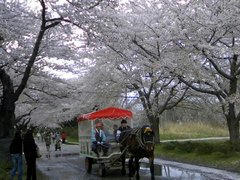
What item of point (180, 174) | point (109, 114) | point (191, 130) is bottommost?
point (180, 174)

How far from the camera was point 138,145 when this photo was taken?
569 inches

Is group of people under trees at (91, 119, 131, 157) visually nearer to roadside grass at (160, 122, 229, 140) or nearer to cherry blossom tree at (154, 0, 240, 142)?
cherry blossom tree at (154, 0, 240, 142)

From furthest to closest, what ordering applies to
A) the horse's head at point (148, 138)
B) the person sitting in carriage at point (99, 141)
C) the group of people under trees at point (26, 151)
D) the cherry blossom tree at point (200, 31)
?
1. the cherry blossom tree at point (200, 31)
2. the person sitting in carriage at point (99, 141)
3. the group of people under trees at point (26, 151)
4. the horse's head at point (148, 138)

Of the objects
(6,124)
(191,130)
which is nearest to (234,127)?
(6,124)

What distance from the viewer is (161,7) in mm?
24750

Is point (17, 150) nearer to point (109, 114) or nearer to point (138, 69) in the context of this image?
point (109, 114)

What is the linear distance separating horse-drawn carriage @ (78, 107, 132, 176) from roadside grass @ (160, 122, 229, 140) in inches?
892

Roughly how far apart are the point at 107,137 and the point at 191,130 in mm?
28595

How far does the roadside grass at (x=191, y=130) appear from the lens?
43516 millimetres

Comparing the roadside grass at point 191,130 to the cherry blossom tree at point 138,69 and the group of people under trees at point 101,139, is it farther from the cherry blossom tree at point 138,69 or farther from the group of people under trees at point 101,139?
the group of people under trees at point 101,139

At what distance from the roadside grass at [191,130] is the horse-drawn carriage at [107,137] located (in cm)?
2265

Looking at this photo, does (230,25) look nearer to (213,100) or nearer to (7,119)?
(7,119)

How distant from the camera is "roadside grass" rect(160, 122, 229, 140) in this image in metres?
43.5

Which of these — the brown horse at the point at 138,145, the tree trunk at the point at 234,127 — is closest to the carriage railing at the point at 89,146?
the brown horse at the point at 138,145
